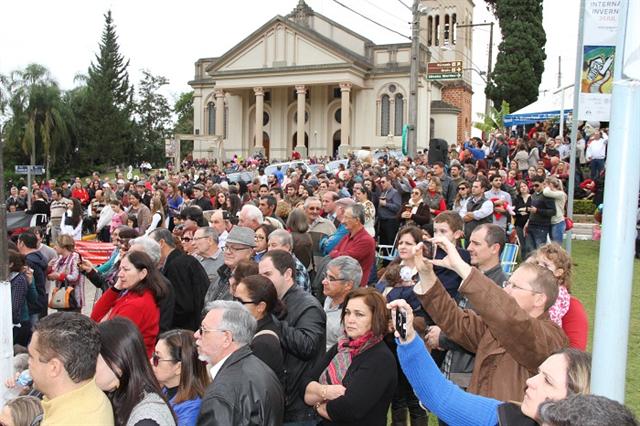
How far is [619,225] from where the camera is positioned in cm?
197

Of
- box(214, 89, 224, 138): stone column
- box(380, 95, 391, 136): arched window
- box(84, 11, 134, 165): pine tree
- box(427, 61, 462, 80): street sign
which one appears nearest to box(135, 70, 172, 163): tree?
box(84, 11, 134, 165): pine tree

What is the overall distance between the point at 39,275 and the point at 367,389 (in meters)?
4.55

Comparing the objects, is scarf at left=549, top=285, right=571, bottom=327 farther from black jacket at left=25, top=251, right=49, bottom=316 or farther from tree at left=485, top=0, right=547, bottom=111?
tree at left=485, top=0, right=547, bottom=111

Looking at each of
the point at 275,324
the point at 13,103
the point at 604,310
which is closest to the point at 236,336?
the point at 275,324

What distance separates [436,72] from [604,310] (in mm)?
22912

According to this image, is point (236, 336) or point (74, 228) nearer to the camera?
point (236, 336)

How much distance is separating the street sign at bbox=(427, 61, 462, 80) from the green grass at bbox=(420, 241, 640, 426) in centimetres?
1015

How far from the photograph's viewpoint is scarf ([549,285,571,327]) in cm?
400

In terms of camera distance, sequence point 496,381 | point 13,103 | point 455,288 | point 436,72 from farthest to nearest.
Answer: point 13,103 < point 436,72 < point 455,288 < point 496,381

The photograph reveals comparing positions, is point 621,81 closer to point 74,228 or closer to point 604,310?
point 604,310

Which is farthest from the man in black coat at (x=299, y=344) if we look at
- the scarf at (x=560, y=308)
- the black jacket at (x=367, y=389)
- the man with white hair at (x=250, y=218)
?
the man with white hair at (x=250, y=218)

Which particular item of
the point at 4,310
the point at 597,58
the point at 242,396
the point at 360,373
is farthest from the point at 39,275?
the point at 597,58

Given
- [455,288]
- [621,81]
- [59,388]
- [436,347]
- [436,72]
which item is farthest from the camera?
[436,72]

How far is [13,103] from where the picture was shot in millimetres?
42406
